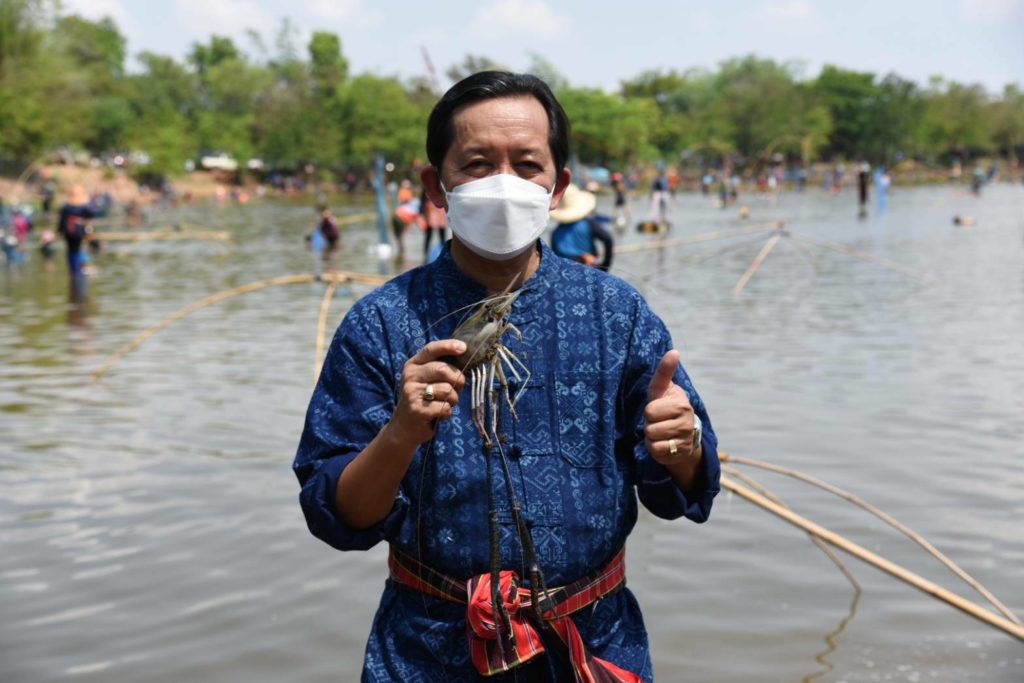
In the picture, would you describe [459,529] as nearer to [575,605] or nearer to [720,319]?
[575,605]

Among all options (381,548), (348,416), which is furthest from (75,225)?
(348,416)

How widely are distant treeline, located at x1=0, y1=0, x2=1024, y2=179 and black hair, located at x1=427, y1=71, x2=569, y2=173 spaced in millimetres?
56669

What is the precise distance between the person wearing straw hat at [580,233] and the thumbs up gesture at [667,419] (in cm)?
632

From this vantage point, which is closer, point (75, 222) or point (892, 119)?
point (75, 222)

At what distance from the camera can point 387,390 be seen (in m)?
1.97

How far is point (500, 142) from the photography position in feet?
6.44

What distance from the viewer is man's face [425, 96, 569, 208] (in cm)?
196

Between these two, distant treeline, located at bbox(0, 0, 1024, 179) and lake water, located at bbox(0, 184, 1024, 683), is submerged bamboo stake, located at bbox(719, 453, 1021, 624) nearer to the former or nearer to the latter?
lake water, located at bbox(0, 184, 1024, 683)

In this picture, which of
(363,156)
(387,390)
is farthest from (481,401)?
(363,156)

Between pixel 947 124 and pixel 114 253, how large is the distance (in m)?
79.5

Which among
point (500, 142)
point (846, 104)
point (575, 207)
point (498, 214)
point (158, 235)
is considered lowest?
point (158, 235)

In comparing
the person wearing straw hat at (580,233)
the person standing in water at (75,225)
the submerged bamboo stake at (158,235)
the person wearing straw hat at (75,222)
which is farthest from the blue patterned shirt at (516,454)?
the submerged bamboo stake at (158,235)

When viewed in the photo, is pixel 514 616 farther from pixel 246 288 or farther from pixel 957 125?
pixel 957 125

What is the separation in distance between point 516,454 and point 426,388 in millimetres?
298
